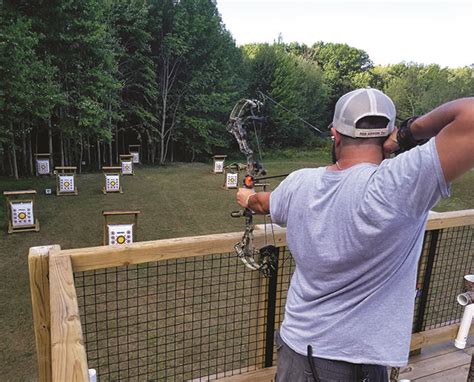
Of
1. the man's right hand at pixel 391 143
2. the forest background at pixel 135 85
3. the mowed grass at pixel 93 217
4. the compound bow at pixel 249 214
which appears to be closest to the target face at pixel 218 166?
the mowed grass at pixel 93 217

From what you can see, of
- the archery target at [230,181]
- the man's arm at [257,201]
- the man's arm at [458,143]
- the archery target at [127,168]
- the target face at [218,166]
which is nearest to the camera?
the man's arm at [458,143]

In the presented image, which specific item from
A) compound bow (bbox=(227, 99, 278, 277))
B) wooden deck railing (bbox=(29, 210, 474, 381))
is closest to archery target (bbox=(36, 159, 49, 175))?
compound bow (bbox=(227, 99, 278, 277))

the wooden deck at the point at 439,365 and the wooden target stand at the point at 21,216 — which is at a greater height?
the wooden deck at the point at 439,365

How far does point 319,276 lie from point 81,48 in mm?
12348

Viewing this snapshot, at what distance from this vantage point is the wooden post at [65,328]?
33.8 inches

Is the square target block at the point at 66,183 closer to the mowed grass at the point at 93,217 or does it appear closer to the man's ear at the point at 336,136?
the mowed grass at the point at 93,217

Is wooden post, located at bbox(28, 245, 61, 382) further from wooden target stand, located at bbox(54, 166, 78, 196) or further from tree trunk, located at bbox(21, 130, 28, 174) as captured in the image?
tree trunk, located at bbox(21, 130, 28, 174)

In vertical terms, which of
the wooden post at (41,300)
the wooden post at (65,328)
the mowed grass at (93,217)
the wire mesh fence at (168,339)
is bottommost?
the mowed grass at (93,217)

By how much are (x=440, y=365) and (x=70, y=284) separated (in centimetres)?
232

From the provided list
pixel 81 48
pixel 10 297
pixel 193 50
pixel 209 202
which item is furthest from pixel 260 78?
pixel 10 297

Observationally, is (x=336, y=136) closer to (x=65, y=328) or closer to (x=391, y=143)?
(x=391, y=143)

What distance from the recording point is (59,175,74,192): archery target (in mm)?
9777

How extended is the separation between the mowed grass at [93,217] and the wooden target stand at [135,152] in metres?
0.73

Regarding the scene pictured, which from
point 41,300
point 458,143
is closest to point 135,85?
point 41,300
